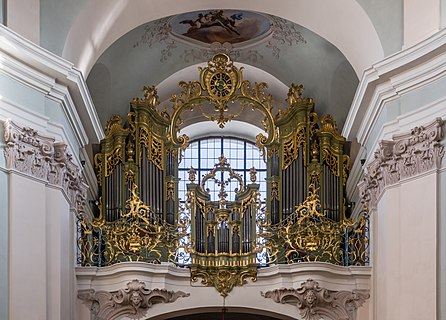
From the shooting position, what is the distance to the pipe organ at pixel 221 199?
19.7 m

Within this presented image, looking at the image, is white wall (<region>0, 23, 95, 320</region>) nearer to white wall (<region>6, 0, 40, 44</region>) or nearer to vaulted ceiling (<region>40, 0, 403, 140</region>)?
white wall (<region>6, 0, 40, 44</region>)

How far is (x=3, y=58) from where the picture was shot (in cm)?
1681

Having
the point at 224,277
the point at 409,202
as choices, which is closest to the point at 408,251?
the point at 409,202

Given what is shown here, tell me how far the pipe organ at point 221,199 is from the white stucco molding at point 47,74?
1.73 m

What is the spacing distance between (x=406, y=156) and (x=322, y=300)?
2.67 meters

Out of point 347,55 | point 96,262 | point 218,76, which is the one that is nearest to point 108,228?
point 96,262

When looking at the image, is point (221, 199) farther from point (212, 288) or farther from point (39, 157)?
point (39, 157)

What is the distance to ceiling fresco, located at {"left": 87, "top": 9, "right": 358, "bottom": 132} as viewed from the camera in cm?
2286

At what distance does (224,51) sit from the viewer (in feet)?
79.1

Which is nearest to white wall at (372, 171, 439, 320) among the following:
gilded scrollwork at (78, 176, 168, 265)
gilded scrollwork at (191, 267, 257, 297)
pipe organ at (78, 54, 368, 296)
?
pipe organ at (78, 54, 368, 296)

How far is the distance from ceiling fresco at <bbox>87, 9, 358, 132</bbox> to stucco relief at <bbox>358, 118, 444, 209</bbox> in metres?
4.31

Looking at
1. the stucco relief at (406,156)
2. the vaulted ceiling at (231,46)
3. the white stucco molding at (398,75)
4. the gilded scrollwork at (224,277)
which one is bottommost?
the gilded scrollwork at (224,277)

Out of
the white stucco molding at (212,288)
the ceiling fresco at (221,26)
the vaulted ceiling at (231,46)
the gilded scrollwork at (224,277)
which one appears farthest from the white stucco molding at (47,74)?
the ceiling fresco at (221,26)

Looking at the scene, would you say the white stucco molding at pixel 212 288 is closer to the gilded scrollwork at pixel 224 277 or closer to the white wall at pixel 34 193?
the gilded scrollwork at pixel 224 277
